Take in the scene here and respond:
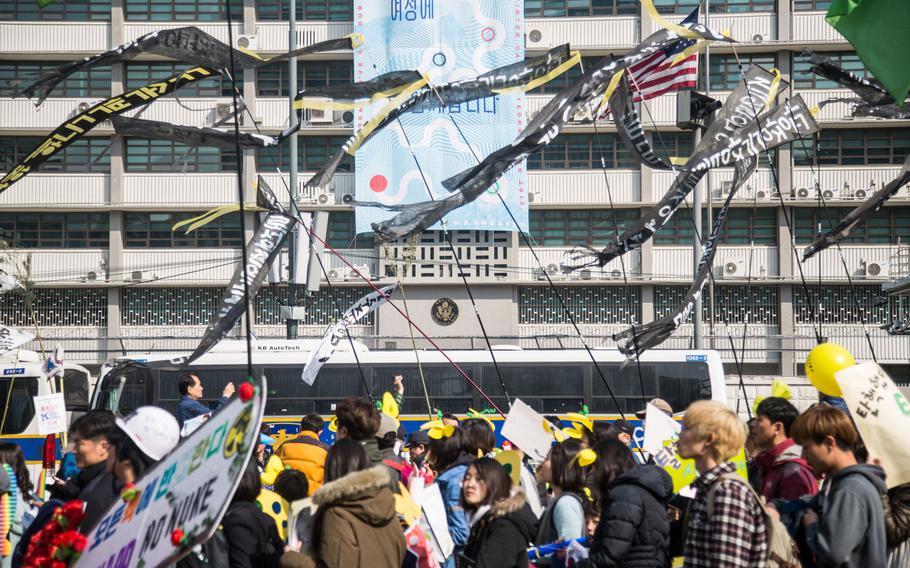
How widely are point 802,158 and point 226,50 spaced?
88.1 ft

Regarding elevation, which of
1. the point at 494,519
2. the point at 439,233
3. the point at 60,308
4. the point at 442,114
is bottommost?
the point at 494,519

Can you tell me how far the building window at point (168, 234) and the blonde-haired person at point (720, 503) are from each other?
32.2 m

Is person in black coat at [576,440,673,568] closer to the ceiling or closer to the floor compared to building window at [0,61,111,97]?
closer to the floor

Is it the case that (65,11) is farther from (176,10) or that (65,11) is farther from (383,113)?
(383,113)

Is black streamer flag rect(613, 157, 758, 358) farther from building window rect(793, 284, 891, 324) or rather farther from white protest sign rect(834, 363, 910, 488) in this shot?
building window rect(793, 284, 891, 324)

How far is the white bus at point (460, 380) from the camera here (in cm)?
2284

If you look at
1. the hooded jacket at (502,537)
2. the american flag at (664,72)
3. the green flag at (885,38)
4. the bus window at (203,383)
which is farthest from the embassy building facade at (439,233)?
the hooded jacket at (502,537)

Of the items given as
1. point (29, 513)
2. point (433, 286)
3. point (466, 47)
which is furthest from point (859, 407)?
point (433, 286)

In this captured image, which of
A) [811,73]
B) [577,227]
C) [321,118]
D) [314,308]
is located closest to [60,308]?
[314,308]

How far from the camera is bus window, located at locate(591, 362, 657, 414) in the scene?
2291 centimetres

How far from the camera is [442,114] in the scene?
104 ft

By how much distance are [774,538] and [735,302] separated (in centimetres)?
3210

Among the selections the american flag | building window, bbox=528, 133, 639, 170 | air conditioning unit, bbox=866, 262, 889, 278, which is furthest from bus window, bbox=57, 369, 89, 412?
air conditioning unit, bbox=866, 262, 889, 278

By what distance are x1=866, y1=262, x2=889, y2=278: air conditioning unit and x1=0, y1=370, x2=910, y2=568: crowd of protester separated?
30390 mm
